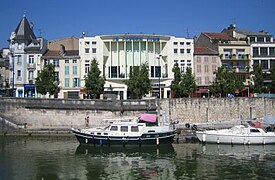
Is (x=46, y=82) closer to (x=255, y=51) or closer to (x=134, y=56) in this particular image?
(x=134, y=56)

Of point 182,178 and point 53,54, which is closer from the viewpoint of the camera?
point 182,178

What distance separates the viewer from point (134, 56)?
60875 millimetres

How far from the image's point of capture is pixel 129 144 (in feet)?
116

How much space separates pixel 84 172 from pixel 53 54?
3871cm

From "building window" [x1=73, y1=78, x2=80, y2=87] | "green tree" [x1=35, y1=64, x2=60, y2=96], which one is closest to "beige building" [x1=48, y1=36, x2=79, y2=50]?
"building window" [x1=73, y1=78, x2=80, y2=87]

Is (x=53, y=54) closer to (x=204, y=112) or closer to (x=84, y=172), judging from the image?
(x=204, y=112)

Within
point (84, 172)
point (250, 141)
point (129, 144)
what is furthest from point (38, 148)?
point (250, 141)

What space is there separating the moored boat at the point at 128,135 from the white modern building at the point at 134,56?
2358 cm

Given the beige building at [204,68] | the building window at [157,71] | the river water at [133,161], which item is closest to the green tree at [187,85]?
the building window at [157,71]

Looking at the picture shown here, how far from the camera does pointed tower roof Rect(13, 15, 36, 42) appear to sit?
196ft

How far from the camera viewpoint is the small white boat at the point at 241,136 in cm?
3609

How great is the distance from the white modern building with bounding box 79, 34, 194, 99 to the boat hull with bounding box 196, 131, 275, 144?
23.7 m

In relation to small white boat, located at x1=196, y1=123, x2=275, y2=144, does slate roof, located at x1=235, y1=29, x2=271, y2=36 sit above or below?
above

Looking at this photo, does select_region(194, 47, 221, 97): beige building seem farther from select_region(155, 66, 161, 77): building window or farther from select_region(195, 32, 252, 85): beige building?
select_region(155, 66, 161, 77): building window
